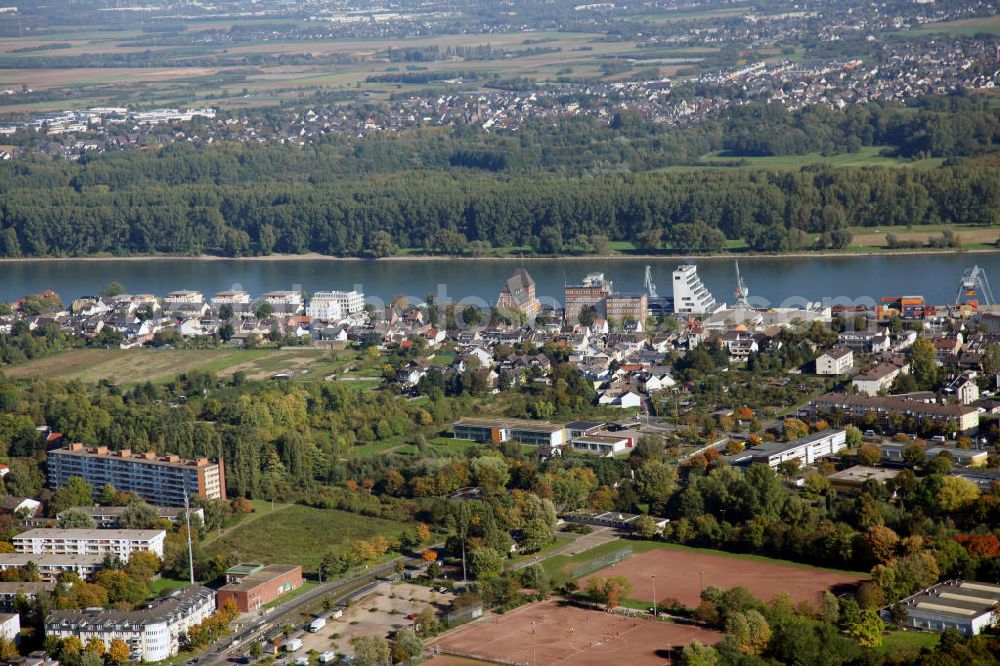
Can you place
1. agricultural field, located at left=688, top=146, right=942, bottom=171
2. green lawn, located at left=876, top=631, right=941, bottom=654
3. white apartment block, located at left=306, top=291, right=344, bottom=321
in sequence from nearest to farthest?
green lawn, located at left=876, top=631, right=941, bottom=654
white apartment block, located at left=306, top=291, right=344, bottom=321
agricultural field, located at left=688, top=146, right=942, bottom=171

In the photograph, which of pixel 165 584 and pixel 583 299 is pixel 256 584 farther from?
pixel 583 299

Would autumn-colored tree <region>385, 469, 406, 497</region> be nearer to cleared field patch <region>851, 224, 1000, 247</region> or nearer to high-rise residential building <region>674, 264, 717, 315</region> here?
high-rise residential building <region>674, 264, 717, 315</region>

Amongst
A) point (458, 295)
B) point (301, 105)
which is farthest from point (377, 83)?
point (458, 295)

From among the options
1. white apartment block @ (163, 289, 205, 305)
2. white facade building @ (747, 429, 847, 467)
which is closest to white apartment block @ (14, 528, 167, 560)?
white facade building @ (747, 429, 847, 467)

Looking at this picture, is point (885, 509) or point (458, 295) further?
point (458, 295)

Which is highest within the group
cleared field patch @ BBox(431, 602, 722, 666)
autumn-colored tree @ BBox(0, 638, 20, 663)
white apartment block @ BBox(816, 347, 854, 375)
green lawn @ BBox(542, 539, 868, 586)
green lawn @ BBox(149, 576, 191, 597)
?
autumn-colored tree @ BBox(0, 638, 20, 663)

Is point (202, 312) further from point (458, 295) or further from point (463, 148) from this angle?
point (463, 148)
